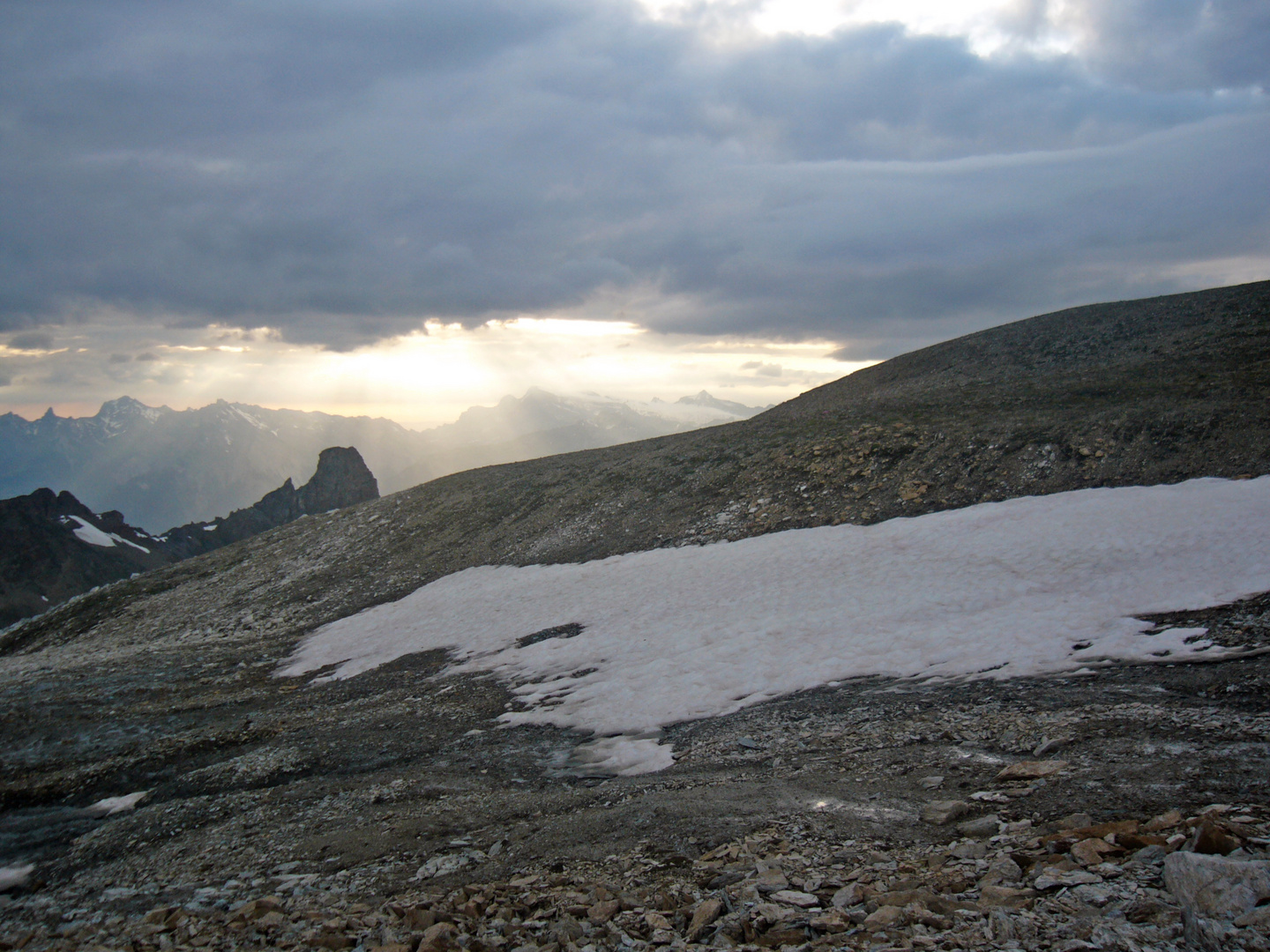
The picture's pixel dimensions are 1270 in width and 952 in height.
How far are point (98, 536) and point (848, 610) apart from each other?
146298 millimetres

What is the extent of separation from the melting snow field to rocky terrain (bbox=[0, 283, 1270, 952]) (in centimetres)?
108

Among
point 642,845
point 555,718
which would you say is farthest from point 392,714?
point 642,845

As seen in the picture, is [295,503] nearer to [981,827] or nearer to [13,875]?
[13,875]

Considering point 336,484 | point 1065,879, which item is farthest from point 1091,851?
point 336,484

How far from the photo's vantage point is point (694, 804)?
970cm

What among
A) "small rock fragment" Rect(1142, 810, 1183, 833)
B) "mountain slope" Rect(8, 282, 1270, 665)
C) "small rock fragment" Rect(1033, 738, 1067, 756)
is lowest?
"small rock fragment" Rect(1033, 738, 1067, 756)

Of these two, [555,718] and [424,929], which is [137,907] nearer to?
[424,929]

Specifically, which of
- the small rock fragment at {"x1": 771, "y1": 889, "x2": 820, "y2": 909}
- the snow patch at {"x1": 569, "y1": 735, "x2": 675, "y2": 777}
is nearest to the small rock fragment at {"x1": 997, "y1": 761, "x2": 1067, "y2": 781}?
the small rock fragment at {"x1": 771, "y1": 889, "x2": 820, "y2": 909}

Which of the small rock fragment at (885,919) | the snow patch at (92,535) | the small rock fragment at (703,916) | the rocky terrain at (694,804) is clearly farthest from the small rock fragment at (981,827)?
the snow patch at (92,535)

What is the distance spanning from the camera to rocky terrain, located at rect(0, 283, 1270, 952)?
6066 millimetres

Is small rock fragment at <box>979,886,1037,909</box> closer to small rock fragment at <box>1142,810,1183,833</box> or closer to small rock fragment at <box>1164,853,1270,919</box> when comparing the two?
small rock fragment at <box>1164,853,1270,919</box>

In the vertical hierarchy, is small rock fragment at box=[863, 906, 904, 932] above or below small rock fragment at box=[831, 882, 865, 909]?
above

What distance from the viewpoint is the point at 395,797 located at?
1234 centimetres

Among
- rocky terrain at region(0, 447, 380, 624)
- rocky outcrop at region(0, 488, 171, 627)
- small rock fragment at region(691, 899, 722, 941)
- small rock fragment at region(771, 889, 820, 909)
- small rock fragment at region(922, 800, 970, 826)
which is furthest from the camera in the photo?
rocky terrain at region(0, 447, 380, 624)
